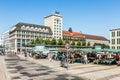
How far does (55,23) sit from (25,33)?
25.0 meters

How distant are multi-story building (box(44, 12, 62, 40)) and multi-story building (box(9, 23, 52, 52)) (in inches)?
194

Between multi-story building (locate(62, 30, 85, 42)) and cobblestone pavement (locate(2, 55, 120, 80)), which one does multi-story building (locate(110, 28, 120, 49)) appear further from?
cobblestone pavement (locate(2, 55, 120, 80))

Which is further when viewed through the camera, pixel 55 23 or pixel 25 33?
pixel 55 23

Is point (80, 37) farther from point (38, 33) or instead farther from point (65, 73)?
point (65, 73)

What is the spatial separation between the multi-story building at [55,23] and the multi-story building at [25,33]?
4936 millimetres

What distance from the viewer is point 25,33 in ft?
417

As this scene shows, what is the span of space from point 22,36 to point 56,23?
28.5m

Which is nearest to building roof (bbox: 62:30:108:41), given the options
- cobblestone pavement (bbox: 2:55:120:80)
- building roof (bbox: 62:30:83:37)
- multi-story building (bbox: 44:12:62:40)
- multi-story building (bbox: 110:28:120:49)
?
building roof (bbox: 62:30:83:37)

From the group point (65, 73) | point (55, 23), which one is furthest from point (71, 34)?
point (65, 73)

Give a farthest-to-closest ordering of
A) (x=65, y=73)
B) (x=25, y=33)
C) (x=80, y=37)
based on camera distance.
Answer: (x=80, y=37), (x=25, y=33), (x=65, y=73)

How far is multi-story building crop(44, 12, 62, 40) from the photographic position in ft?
460

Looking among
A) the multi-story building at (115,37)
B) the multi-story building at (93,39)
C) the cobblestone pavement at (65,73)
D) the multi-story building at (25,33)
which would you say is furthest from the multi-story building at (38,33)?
the cobblestone pavement at (65,73)

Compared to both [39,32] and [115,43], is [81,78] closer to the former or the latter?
[115,43]

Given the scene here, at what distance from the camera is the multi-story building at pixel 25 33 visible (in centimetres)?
12369
